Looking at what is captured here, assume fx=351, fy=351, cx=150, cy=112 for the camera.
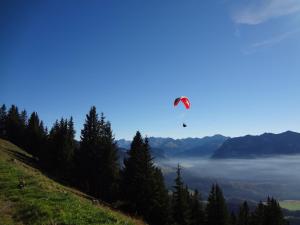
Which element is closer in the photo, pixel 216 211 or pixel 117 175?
pixel 117 175

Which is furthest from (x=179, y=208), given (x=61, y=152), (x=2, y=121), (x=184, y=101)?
(x=2, y=121)

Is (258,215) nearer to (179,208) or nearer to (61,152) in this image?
(179,208)

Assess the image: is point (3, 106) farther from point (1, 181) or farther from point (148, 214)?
point (1, 181)

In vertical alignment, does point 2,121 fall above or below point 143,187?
above

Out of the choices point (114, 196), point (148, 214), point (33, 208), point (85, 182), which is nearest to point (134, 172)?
point (148, 214)

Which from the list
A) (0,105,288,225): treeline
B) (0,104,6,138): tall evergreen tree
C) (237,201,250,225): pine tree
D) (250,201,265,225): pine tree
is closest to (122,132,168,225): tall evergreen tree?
(0,105,288,225): treeline

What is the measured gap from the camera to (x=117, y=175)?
6788cm

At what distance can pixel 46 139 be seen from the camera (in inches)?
3578

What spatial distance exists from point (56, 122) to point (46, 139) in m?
5.08

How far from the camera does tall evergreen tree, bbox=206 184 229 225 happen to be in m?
81.3

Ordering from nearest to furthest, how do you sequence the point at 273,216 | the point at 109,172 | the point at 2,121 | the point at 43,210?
1. the point at 43,210
2. the point at 109,172
3. the point at 273,216
4. the point at 2,121

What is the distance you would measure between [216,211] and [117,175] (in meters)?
28.5

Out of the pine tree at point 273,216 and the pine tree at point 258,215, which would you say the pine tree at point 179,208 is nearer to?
the pine tree at point 273,216

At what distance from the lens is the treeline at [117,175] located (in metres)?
53.7
